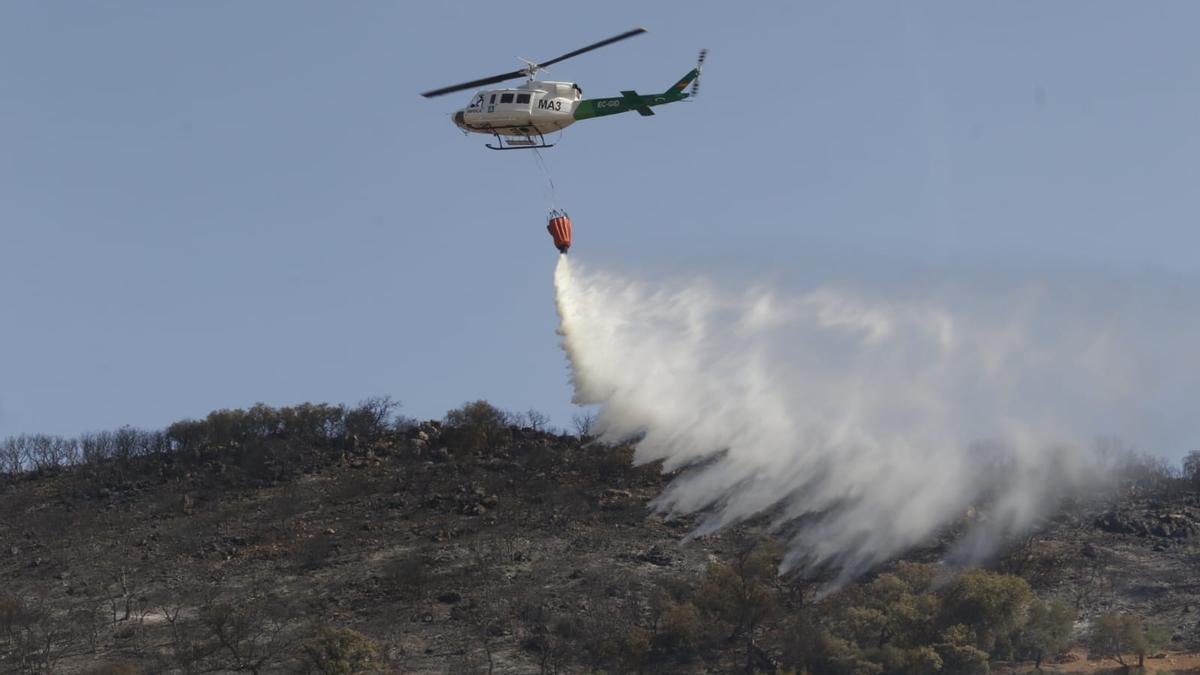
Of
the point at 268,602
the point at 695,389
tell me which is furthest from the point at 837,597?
the point at 268,602

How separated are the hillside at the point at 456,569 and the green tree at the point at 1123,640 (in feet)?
1.53

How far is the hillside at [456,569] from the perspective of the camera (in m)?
93.6

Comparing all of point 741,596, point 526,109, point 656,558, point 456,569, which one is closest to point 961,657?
point 741,596

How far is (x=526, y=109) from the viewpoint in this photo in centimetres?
9400

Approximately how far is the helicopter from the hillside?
2517 centimetres

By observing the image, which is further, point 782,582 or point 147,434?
point 147,434

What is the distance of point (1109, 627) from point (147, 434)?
7982cm

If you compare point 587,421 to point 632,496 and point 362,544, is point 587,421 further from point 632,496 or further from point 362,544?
point 362,544

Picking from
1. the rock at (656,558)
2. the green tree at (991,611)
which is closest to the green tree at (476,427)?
the rock at (656,558)

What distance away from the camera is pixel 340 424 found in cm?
14162

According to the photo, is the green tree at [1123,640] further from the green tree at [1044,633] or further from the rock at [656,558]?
the rock at [656,558]

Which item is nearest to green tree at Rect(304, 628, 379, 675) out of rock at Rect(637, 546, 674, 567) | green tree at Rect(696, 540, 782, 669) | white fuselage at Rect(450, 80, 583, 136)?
green tree at Rect(696, 540, 782, 669)

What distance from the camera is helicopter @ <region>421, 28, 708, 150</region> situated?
9425 centimetres

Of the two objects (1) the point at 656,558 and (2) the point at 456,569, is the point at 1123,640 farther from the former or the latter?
(2) the point at 456,569
